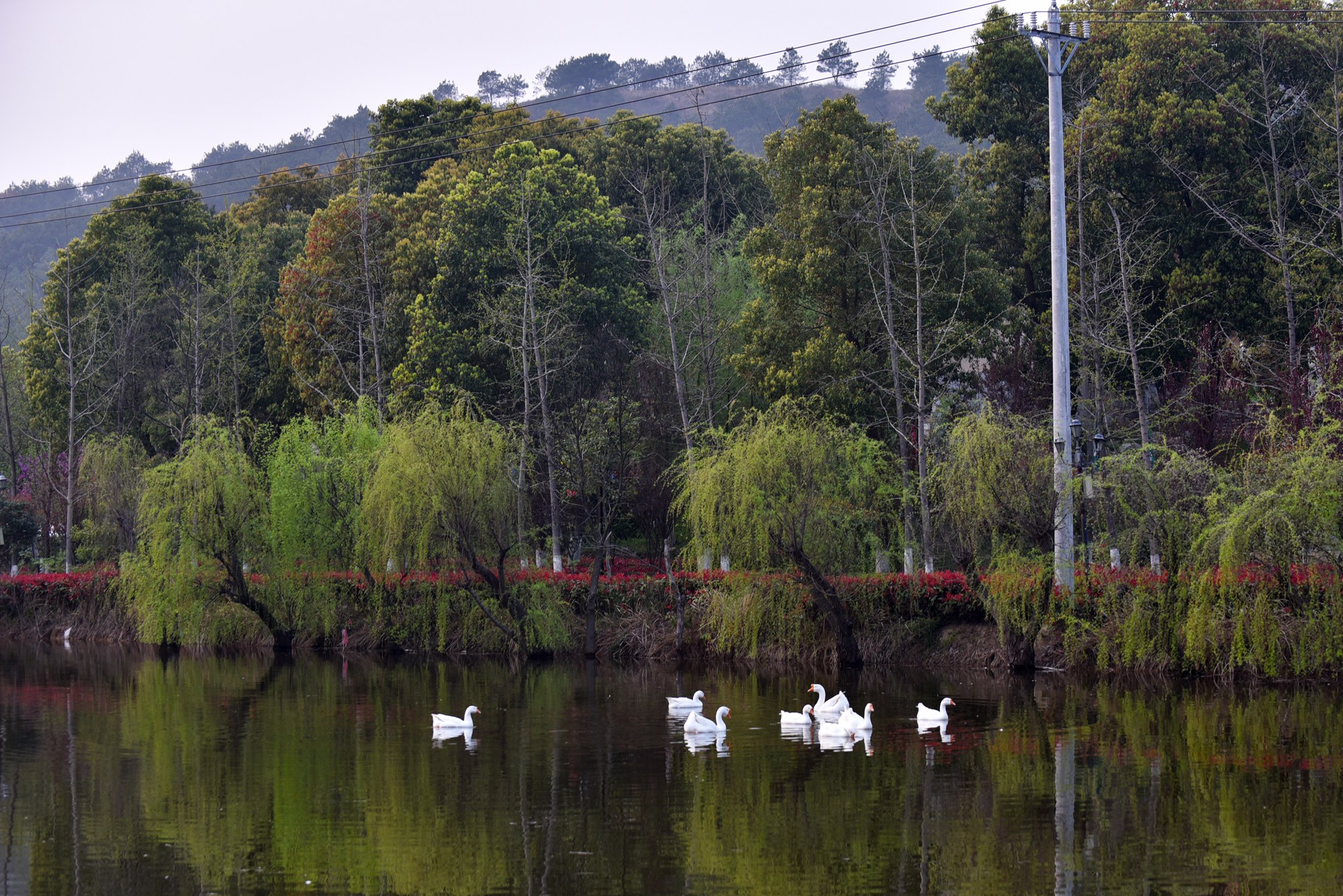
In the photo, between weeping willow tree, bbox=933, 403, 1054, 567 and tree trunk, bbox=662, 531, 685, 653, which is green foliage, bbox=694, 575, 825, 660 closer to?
tree trunk, bbox=662, 531, 685, 653

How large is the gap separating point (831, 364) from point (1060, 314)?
23.5 feet

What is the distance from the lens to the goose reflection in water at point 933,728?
62.1 ft

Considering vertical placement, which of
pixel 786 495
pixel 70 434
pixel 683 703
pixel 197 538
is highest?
pixel 70 434

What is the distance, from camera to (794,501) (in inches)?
1054

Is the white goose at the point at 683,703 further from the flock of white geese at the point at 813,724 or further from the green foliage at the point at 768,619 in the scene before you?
the green foliage at the point at 768,619

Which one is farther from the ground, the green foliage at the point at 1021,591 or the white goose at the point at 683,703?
the green foliage at the point at 1021,591

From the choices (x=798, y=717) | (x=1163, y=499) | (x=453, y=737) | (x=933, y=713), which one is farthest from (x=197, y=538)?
(x=1163, y=499)

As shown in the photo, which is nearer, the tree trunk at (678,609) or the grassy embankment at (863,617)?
the grassy embankment at (863,617)

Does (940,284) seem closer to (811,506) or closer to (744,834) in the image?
(811,506)

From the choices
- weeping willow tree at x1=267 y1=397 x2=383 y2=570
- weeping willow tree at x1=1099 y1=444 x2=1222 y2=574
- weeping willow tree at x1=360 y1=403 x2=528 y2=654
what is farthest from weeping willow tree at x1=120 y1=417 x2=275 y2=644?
weeping willow tree at x1=1099 y1=444 x2=1222 y2=574

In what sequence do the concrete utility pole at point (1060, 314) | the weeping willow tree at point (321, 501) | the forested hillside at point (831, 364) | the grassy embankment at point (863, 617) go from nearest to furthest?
the grassy embankment at point (863, 617) → the concrete utility pole at point (1060, 314) → the forested hillside at point (831, 364) → the weeping willow tree at point (321, 501)

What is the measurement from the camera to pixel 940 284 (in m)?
32.3

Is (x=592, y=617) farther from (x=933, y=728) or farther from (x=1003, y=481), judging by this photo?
(x=933, y=728)

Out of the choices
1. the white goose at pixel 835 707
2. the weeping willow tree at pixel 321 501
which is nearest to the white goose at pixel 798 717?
the white goose at pixel 835 707
